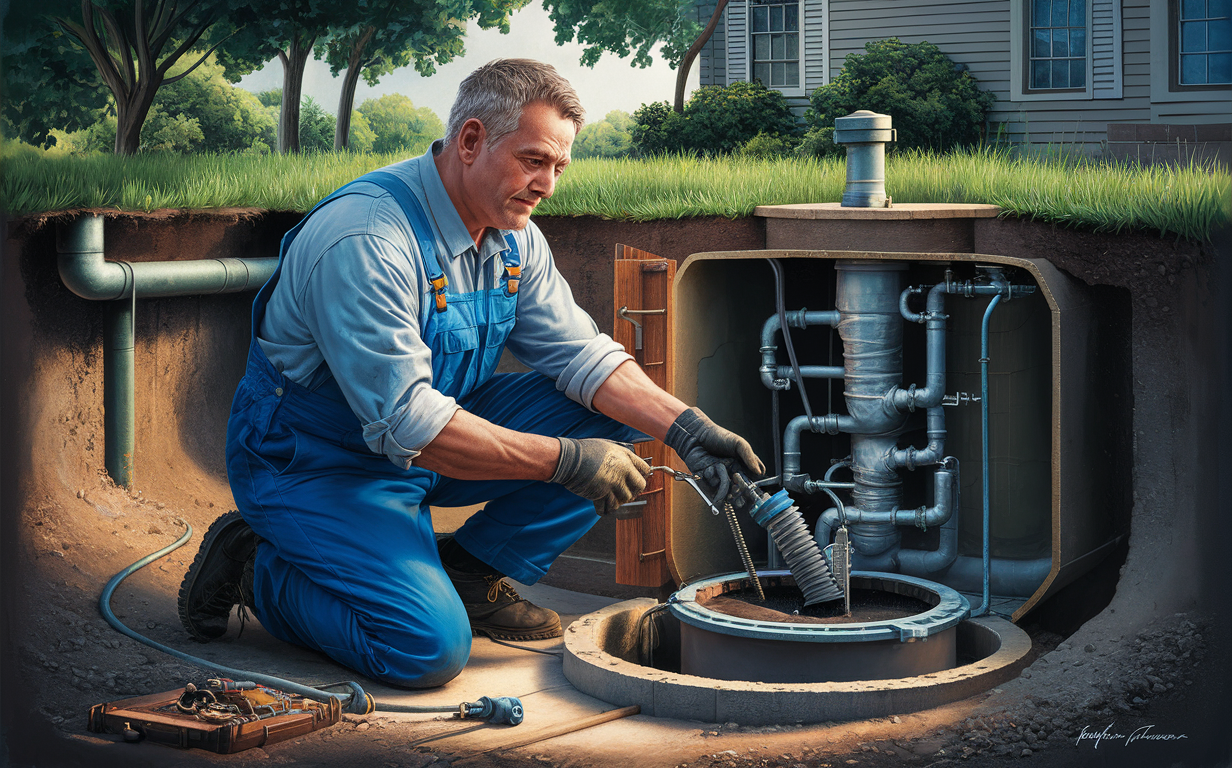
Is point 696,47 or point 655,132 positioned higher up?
point 696,47

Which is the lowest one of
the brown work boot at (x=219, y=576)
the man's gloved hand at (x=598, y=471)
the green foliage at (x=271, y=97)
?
the brown work boot at (x=219, y=576)

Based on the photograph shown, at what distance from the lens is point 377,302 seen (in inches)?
106

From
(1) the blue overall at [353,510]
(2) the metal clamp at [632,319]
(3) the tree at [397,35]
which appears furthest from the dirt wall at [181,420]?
(3) the tree at [397,35]

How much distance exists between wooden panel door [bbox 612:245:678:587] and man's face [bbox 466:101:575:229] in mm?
635

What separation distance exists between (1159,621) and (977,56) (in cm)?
172

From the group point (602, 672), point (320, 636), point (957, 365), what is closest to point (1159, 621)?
point (957, 365)

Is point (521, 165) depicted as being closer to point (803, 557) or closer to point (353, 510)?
point (353, 510)

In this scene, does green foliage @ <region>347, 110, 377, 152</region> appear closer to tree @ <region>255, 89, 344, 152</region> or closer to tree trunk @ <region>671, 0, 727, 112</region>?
tree @ <region>255, 89, 344, 152</region>

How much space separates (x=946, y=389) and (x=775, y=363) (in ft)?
1.80

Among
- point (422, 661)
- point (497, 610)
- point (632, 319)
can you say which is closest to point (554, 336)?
point (632, 319)

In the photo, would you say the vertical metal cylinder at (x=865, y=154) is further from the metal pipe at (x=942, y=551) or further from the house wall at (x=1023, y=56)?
the metal pipe at (x=942, y=551)

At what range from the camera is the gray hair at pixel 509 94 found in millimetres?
2830

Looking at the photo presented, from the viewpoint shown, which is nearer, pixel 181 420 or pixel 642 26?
pixel 642 26

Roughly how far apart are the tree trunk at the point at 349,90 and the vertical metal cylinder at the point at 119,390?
42.5 inches
